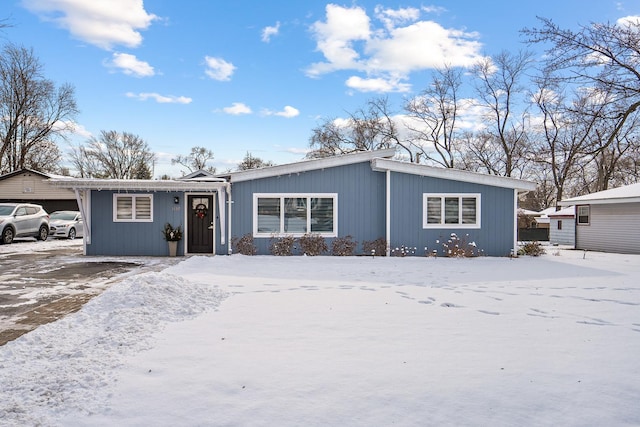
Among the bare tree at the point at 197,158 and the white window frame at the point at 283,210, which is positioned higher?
the bare tree at the point at 197,158

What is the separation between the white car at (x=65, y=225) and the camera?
59.3 feet

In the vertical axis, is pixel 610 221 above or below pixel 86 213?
below

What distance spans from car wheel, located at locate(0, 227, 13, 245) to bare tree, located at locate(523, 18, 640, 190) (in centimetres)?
1884

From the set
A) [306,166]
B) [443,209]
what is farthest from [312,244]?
[443,209]

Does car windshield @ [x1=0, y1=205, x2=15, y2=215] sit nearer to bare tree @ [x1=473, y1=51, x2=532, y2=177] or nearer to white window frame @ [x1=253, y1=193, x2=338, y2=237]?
white window frame @ [x1=253, y1=193, x2=338, y2=237]

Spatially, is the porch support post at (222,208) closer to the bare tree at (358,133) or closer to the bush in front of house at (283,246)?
the bush in front of house at (283,246)

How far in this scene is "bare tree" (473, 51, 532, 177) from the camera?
28016 mm

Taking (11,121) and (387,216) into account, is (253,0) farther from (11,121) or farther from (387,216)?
(11,121)

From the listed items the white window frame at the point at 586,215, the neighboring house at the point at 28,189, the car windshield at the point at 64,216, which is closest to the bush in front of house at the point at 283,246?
the car windshield at the point at 64,216

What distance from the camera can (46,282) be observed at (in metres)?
7.41

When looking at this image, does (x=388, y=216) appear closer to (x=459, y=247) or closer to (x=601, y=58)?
(x=459, y=247)

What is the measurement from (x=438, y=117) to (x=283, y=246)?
23.4m

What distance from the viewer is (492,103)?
2927cm

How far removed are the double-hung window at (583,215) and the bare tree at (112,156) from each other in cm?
3621
